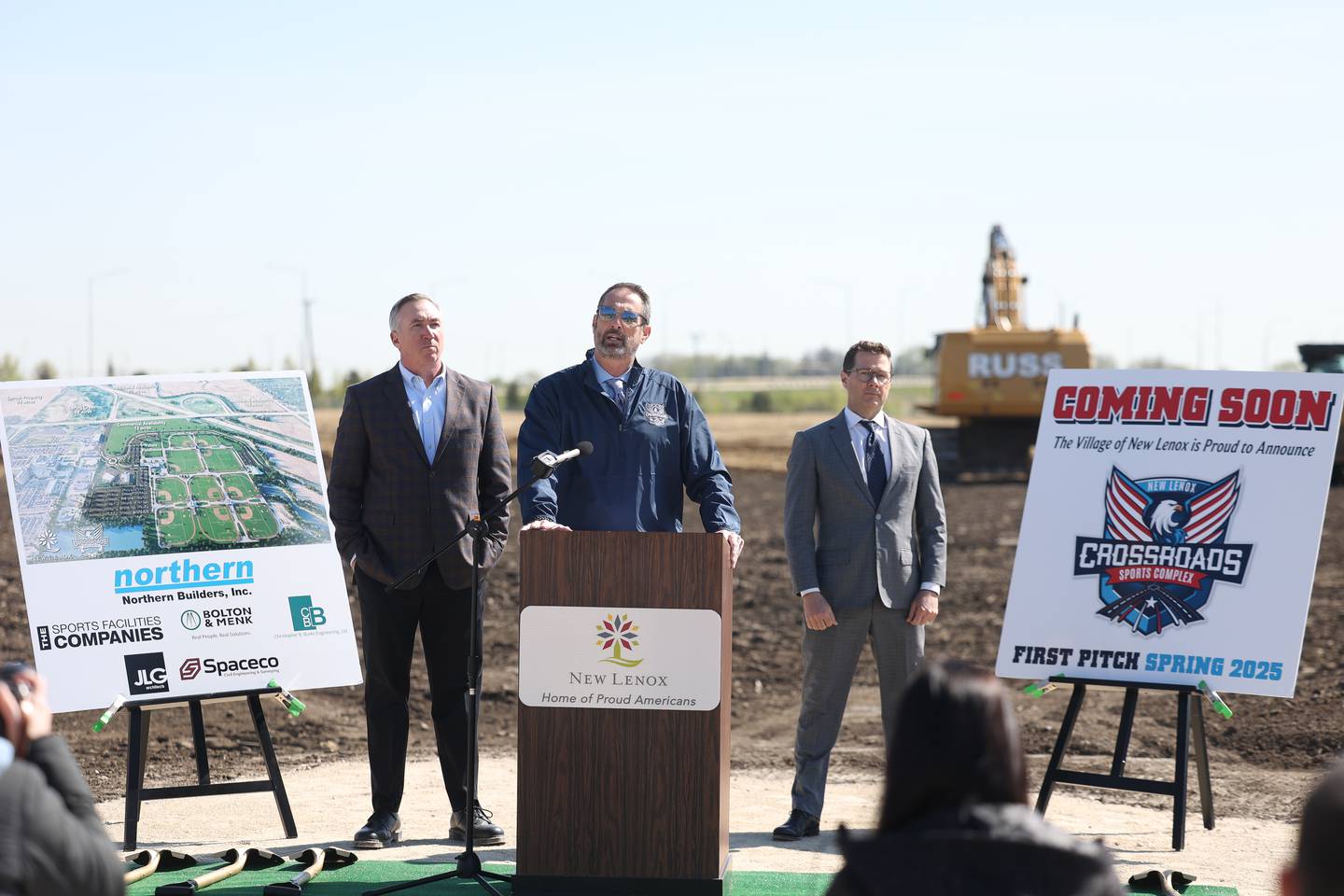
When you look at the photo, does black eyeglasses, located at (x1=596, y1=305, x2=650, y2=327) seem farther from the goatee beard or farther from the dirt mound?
the dirt mound

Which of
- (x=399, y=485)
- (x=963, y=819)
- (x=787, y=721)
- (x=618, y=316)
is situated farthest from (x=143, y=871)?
(x=787, y=721)

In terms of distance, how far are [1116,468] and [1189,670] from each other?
89 cm

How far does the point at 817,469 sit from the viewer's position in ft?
20.5

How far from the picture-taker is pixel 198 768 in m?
6.23

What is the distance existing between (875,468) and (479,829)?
2.20 metres

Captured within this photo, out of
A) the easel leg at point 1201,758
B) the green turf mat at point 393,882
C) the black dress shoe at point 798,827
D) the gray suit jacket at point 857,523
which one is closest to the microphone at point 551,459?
the green turf mat at point 393,882

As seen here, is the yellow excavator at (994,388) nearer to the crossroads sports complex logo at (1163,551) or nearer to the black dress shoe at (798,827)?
the crossroads sports complex logo at (1163,551)

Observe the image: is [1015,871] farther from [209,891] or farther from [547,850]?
[209,891]

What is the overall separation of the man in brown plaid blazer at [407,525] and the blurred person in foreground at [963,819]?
3748mm

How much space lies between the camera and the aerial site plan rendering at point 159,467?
625 cm

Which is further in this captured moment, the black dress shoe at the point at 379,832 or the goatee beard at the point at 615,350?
the black dress shoe at the point at 379,832

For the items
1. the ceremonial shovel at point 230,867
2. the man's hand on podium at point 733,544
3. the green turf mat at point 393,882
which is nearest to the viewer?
the man's hand on podium at point 733,544

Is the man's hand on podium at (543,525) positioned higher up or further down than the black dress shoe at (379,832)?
higher up

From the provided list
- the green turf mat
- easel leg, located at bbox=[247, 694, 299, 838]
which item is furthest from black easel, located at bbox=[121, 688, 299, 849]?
the green turf mat
